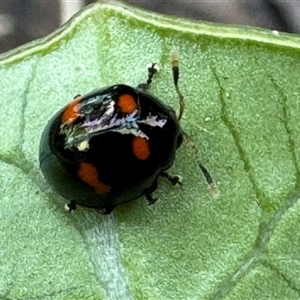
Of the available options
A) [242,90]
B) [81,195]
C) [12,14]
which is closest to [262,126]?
Result: [242,90]

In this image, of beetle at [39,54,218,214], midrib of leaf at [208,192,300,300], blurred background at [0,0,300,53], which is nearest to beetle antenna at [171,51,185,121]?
beetle at [39,54,218,214]

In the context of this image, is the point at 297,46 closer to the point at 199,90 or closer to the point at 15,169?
the point at 199,90

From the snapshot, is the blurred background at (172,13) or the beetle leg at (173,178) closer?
the beetle leg at (173,178)

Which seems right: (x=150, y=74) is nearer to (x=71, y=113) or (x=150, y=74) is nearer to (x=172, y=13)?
(x=71, y=113)

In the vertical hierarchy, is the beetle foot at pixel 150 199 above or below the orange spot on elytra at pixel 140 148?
below

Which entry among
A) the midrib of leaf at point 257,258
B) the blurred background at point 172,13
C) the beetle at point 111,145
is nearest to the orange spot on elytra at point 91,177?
the beetle at point 111,145

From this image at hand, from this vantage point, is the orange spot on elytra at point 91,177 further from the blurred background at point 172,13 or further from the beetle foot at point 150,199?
the blurred background at point 172,13

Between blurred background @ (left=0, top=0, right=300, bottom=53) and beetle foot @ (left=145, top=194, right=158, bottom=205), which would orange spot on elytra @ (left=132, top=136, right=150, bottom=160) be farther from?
blurred background @ (left=0, top=0, right=300, bottom=53)
